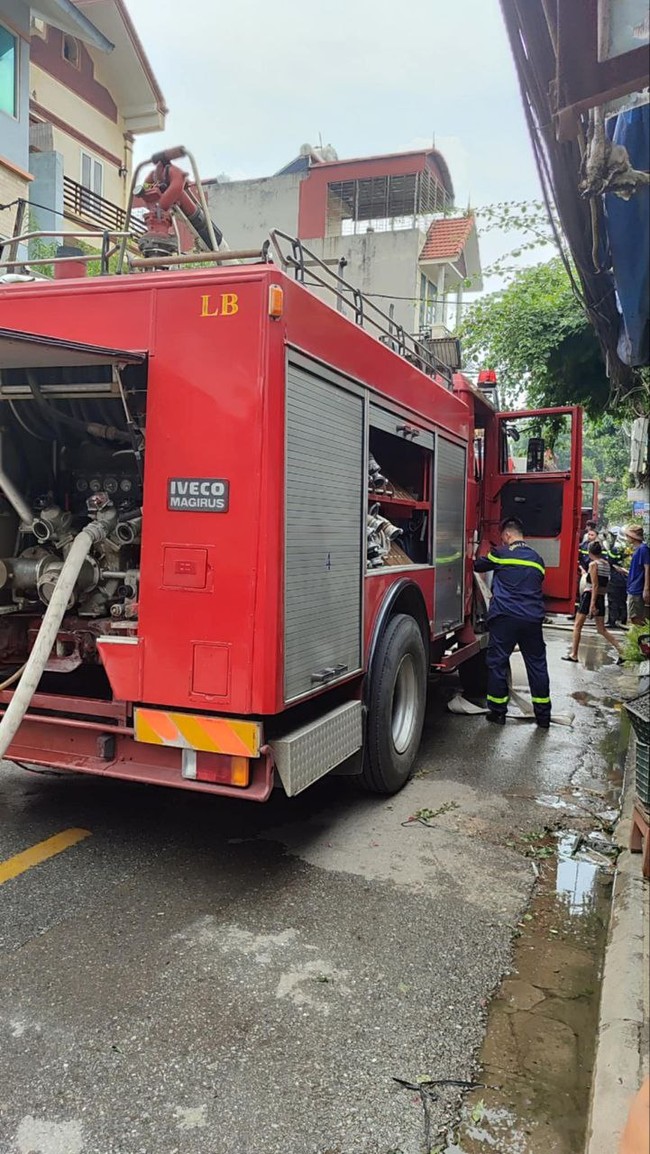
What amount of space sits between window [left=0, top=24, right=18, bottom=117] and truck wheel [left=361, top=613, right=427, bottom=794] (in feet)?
42.2

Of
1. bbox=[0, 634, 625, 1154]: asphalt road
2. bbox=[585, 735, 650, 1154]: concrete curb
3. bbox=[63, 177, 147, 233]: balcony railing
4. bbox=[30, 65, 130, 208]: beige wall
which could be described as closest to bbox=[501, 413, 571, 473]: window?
bbox=[0, 634, 625, 1154]: asphalt road

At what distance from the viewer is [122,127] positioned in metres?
19.4

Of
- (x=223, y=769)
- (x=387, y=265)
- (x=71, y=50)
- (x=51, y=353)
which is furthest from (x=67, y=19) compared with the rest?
(x=223, y=769)

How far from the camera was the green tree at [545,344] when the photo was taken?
880 cm

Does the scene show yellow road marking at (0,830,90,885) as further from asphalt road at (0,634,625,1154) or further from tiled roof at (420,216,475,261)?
tiled roof at (420,216,475,261)

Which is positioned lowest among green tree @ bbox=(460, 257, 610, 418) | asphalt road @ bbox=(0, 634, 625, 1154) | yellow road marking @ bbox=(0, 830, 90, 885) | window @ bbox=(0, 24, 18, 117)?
asphalt road @ bbox=(0, 634, 625, 1154)

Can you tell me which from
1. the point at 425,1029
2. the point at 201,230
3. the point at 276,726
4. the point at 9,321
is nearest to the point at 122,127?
the point at 201,230

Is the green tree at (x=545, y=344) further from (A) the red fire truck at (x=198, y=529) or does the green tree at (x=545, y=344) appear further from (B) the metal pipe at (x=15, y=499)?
(B) the metal pipe at (x=15, y=499)

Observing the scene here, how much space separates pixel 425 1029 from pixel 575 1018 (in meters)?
0.60

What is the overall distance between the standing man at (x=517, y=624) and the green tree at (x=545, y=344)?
2.88 meters

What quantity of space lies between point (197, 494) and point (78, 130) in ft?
59.3

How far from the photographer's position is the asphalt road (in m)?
2.28

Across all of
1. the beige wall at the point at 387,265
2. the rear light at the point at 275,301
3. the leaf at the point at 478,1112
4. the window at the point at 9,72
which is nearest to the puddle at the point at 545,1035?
the leaf at the point at 478,1112

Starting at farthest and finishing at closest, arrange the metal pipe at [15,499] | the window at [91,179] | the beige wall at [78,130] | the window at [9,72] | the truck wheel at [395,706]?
the window at [91,179]
the beige wall at [78,130]
the window at [9,72]
the truck wheel at [395,706]
the metal pipe at [15,499]
